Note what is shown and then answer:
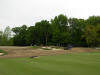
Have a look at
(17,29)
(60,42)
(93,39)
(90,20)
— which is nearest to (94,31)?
(93,39)

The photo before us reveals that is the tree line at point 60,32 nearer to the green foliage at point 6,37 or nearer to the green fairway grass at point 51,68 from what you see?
the green foliage at point 6,37

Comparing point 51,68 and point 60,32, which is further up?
point 60,32

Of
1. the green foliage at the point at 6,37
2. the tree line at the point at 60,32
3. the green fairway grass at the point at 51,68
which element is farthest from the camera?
the green foliage at the point at 6,37

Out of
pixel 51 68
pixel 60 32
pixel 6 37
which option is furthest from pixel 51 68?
pixel 6 37

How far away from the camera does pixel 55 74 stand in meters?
7.63

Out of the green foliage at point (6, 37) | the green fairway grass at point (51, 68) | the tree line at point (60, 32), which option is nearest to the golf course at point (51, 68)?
the green fairway grass at point (51, 68)

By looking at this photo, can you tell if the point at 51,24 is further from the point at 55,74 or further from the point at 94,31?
the point at 55,74

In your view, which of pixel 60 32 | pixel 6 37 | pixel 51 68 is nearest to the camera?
pixel 51 68

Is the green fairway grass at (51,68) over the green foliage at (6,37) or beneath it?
beneath

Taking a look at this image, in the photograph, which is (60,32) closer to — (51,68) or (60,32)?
(60,32)

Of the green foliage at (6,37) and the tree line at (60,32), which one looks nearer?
the tree line at (60,32)

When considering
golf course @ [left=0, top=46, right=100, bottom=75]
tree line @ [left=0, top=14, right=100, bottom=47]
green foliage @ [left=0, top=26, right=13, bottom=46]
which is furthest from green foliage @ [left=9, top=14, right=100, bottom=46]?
golf course @ [left=0, top=46, right=100, bottom=75]

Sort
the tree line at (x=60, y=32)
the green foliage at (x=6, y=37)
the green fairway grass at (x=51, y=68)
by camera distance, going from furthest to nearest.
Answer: the green foliage at (x=6, y=37) < the tree line at (x=60, y=32) < the green fairway grass at (x=51, y=68)

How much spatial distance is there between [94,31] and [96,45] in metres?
7.17
